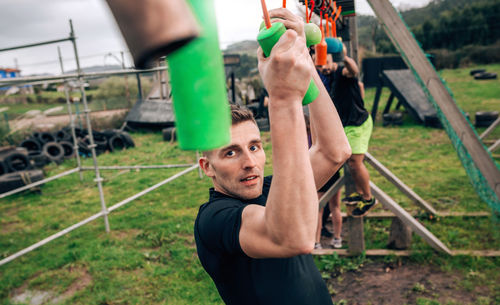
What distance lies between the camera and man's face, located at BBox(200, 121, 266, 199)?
1316 mm

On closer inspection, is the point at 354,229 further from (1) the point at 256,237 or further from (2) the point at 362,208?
(1) the point at 256,237

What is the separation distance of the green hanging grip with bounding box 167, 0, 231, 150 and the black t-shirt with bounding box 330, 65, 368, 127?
391 cm

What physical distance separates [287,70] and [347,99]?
367cm

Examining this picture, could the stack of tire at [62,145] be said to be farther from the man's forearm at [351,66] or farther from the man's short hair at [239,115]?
the man's short hair at [239,115]

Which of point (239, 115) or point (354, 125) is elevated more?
point (239, 115)

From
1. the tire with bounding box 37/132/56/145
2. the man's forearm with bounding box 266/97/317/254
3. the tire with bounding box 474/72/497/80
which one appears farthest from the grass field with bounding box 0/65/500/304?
the tire with bounding box 474/72/497/80

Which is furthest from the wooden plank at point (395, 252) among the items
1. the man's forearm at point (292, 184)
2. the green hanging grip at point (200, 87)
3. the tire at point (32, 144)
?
the tire at point (32, 144)

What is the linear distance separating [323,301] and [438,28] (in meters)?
29.6

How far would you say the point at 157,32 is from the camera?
304 mm

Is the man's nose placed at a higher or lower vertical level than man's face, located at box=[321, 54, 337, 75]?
lower

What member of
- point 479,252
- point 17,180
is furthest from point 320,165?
point 17,180

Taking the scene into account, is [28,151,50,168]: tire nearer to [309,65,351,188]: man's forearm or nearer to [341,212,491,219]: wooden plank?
[341,212,491,219]: wooden plank

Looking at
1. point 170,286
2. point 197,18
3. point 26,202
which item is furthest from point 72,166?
point 197,18

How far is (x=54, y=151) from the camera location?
36.5 ft
